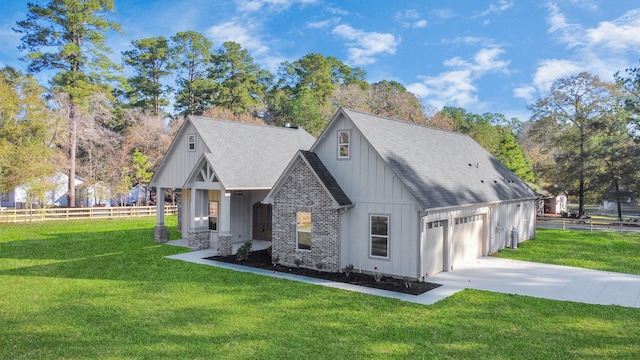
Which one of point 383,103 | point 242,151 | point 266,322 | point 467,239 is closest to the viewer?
point 266,322

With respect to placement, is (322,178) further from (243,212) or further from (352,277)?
(243,212)

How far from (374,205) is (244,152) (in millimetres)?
9352

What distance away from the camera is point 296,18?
109 feet

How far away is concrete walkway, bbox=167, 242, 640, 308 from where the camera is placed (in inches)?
462

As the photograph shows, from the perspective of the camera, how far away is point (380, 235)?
14047mm

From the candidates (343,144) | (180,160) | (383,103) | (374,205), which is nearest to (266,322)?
(374,205)

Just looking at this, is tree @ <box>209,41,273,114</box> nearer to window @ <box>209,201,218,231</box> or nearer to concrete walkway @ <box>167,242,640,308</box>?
window @ <box>209,201,218,231</box>

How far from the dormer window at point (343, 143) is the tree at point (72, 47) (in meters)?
31.2

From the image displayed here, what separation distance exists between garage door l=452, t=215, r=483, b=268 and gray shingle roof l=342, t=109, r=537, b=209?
A: 2.90 ft

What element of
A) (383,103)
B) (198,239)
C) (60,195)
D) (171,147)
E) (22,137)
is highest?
(383,103)

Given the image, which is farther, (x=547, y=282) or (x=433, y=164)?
(x=433, y=164)

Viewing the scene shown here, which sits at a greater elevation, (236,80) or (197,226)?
(236,80)

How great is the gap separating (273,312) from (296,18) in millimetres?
27992

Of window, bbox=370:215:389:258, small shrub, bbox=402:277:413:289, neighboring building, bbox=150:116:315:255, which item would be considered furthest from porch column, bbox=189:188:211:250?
small shrub, bbox=402:277:413:289
